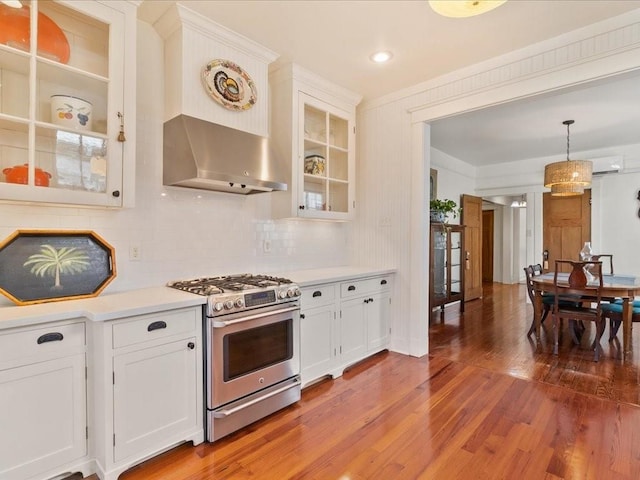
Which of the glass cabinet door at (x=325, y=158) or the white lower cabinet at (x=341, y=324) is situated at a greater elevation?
the glass cabinet door at (x=325, y=158)

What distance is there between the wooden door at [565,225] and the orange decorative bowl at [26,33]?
7.29 m

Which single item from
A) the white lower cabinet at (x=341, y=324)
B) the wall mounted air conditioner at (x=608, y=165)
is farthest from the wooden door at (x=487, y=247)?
the white lower cabinet at (x=341, y=324)

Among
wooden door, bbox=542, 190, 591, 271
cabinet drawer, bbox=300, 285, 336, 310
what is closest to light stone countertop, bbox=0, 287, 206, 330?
cabinet drawer, bbox=300, 285, 336, 310

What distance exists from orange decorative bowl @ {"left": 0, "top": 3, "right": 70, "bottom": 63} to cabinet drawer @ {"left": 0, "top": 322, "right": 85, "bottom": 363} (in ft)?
4.68

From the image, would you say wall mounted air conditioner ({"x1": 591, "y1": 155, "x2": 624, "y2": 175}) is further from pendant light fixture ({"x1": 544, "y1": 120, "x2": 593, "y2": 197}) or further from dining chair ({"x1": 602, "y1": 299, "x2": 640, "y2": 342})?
dining chair ({"x1": 602, "y1": 299, "x2": 640, "y2": 342})

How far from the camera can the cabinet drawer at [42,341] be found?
154 cm

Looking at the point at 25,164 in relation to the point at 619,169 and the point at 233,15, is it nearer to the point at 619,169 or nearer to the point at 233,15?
the point at 233,15

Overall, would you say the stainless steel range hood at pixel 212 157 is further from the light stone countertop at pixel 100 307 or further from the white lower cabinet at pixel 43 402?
the white lower cabinet at pixel 43 402

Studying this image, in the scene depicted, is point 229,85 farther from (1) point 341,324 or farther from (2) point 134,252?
(1) point 341,324

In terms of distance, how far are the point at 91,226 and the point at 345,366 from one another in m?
2.23

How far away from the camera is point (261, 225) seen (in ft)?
10.3

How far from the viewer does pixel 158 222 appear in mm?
2473

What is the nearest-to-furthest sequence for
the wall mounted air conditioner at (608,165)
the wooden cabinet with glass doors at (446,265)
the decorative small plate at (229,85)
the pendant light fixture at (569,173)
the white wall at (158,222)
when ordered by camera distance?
the white wall at (158,222) → the decorative small plate at (229,85) → the pendant light fixture at (569,173) → the wooden cabinet with glass doors at (446,265) → the wall mounted air conditioner at (608,165)

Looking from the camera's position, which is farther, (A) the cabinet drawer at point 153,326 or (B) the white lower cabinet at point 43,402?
(A) the cabinet drawer at point 153,326
